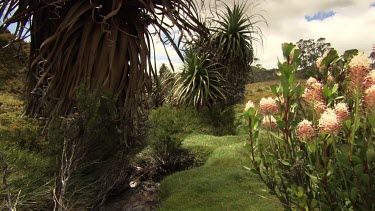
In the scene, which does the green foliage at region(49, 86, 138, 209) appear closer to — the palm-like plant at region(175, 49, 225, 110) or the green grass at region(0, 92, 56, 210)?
the green grass at region(0, 92, 56, 210)

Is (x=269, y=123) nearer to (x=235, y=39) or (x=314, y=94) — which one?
(x=314, y=94)

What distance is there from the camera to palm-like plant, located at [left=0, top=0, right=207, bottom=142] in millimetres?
5102

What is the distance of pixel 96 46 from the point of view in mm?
5223

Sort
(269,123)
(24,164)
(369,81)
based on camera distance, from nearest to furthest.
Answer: (369,81)
(269,123)
(24,164)

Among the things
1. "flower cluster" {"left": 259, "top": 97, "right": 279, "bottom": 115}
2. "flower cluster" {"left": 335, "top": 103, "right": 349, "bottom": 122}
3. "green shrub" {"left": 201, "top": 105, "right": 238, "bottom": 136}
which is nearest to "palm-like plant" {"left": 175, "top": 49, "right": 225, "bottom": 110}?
"green shrub" {"left": 201, "top": 105, "right": 238, "bottom": 136}

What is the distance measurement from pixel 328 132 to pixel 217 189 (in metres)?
4.65

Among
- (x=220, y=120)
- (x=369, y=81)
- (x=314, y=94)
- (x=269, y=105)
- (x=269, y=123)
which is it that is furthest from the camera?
(x=220, y=120)

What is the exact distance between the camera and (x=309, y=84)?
2.04m

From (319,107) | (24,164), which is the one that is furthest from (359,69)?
(24,164)

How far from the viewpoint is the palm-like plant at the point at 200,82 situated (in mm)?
12719

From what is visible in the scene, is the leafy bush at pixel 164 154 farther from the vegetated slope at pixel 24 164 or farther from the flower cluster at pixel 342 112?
the flower cluster at pixel 342 112

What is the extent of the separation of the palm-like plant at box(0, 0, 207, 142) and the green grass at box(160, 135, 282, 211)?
1586 millimetres

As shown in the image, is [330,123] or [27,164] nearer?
[330,123]

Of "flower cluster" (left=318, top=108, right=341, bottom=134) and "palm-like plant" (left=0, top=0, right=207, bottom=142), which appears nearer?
"flower cluster" (left=318, top=108, right=341, bottom=134)
